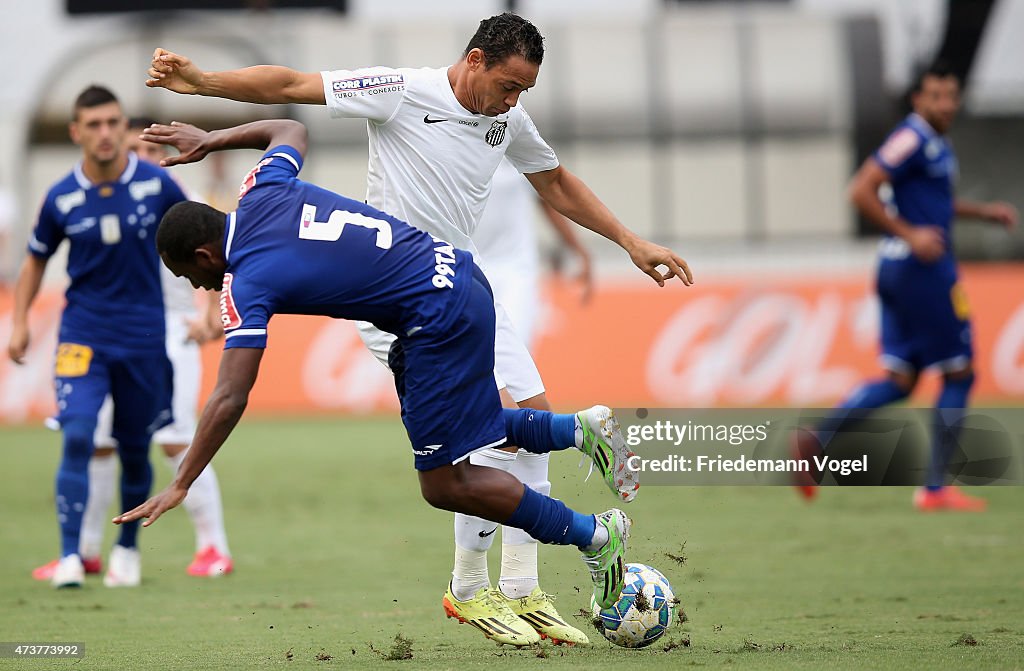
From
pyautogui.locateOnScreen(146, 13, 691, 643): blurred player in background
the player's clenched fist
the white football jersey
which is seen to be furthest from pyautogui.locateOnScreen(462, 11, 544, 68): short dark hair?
the player's clenched fist

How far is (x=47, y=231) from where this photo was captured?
805cm

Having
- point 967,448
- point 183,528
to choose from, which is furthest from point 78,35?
point 967,448

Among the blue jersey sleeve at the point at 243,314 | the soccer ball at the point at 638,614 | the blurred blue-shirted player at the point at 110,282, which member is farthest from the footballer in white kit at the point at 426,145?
the blurred blue-shirted player at the point at 110,282

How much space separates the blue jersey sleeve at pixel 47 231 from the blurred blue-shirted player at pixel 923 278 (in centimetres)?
528

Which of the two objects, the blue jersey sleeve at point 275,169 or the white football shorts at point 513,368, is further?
the white football shorts at point 513,368

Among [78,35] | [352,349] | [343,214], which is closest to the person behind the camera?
[343,214]

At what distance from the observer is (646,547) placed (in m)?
6.46

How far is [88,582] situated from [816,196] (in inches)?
686

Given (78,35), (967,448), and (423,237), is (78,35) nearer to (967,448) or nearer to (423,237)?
(967,448)

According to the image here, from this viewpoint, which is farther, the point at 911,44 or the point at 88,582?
the point at 911,44

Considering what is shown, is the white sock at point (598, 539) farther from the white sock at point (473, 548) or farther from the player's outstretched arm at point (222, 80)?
the player's outstretched arm at point (222, 80)

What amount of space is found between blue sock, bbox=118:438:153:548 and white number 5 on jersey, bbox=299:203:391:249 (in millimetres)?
3253

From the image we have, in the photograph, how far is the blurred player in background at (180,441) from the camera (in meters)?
8.30

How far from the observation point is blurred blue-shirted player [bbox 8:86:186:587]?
26.1 ft
